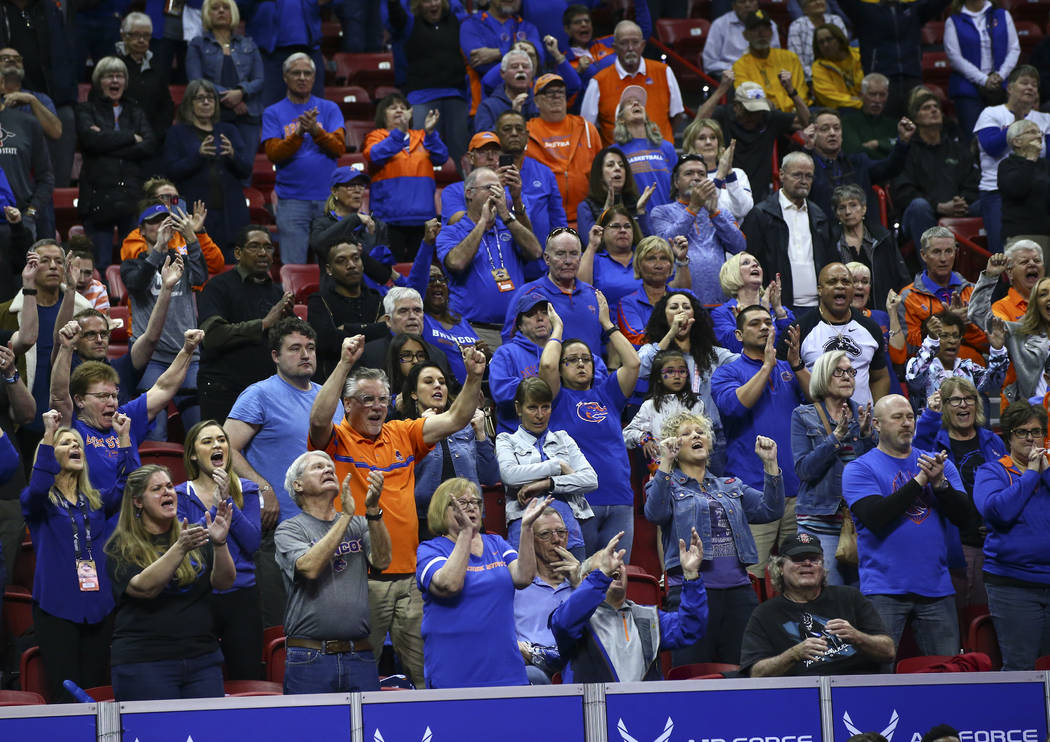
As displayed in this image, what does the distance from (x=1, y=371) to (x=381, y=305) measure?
7.27 feet

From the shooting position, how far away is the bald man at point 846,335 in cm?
829

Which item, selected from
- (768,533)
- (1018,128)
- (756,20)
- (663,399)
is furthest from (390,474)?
(756,20)

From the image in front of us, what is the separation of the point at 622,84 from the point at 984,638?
5.56 m

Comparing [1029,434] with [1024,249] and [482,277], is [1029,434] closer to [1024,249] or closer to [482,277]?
[1024,249]

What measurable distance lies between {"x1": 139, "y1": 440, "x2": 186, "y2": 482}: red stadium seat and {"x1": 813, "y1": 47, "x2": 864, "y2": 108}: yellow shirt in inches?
256

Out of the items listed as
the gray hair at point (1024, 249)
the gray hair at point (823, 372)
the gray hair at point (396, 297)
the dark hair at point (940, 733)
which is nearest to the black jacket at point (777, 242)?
the gray hair at point (1024, 249)

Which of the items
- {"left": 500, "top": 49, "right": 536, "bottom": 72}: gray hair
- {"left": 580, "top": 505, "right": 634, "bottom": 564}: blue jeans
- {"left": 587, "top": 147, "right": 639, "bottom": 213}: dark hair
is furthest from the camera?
{"left": 500, "top": 49, "right": 536, "bottom": 72}: gray hair

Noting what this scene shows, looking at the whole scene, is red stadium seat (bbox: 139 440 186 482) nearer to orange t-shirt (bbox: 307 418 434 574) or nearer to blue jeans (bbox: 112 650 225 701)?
orange t-shirt (bbox: 307 418 434 574)

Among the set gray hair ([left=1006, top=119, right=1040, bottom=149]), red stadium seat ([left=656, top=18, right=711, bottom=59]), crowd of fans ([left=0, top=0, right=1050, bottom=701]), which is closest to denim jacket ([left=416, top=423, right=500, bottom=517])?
crowd of fans ([left=0, top=0, right=1050, bottom=701])

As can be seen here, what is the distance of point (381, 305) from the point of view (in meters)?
8.55

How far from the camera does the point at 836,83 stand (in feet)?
39.7

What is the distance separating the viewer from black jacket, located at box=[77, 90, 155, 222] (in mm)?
9836

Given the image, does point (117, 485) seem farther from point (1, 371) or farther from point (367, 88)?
point (367, 88)

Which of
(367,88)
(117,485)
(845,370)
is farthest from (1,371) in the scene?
(367,88)
